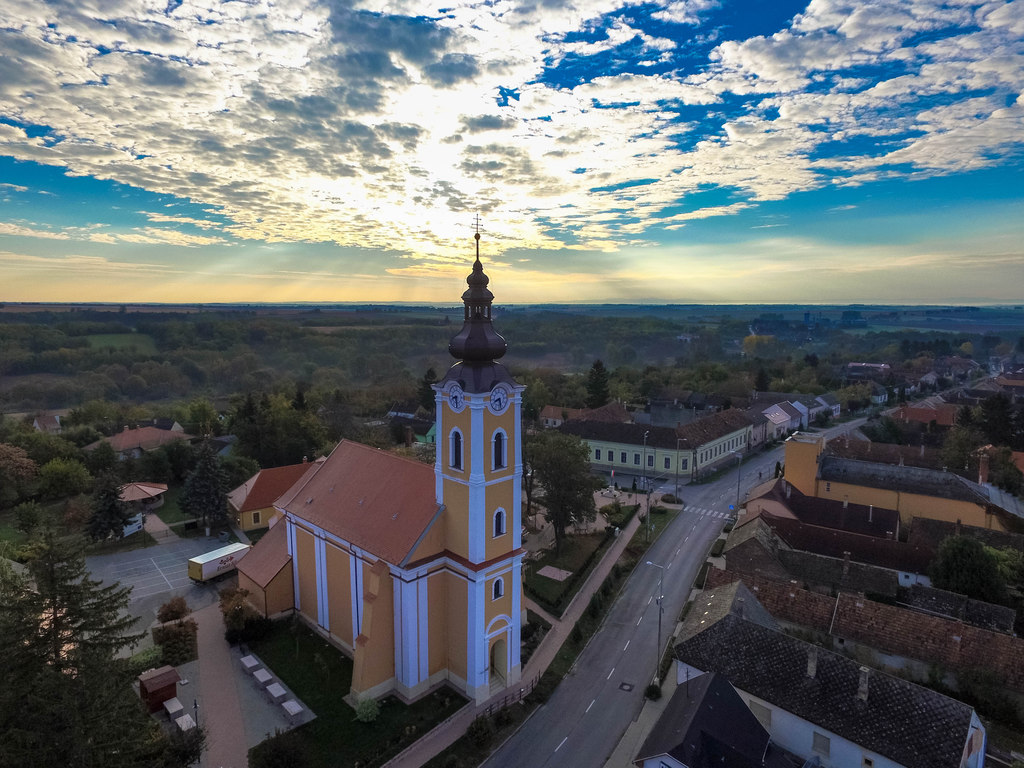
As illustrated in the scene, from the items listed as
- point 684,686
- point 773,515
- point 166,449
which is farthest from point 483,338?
point 166,449

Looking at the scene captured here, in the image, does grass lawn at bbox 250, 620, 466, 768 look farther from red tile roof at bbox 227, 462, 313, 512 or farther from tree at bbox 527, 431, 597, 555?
red tile roof at bbox 227, 462, 313, 512

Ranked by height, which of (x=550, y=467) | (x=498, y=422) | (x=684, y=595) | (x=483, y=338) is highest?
→ (x=483, y=338)

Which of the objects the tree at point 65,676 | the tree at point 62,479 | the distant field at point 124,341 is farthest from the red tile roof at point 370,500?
the distant field at point 124,341

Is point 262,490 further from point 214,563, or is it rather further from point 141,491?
point 141,491

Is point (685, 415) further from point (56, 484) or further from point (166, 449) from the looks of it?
point (56, 484)

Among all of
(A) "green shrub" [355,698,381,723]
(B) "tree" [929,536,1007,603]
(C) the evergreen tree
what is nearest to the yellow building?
(B) "tree" [929,536,1007,603]

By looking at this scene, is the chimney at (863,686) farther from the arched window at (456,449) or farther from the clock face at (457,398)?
the clock face at (457,398)

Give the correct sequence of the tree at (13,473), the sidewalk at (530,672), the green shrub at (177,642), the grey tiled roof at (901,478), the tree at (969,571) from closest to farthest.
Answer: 1. the sidewalk at (530,672)
2. the green shrub at (177,642)
3. the tree at (969,571)
4. the grey tiled roof at (901,478)
5. the tree at (13,473)
